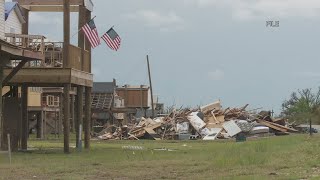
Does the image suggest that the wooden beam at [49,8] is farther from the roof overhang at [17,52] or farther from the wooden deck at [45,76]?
the roof overhang at [17,52]

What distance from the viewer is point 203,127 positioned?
54344mm

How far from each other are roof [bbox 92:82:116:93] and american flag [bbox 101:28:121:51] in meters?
37.3

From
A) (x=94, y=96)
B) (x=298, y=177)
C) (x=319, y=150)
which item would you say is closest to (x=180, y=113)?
(x=94, y=96)

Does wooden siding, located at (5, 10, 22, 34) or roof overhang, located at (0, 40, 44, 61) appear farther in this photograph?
wooden siding, located at (5, 10, 22, 34)

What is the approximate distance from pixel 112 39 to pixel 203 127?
24769 millimetres

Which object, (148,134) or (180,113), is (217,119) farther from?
(148,134)

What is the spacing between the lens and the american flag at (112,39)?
30869mm

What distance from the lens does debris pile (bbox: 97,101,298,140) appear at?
53003mm

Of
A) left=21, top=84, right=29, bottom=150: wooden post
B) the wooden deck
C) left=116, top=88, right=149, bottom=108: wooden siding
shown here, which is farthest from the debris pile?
the wooden deck

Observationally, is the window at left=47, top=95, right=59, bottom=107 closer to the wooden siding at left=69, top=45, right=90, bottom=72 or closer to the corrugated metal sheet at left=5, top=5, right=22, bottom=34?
the corrugated metal sheet at left=5, top=5, right=22, bottom=34

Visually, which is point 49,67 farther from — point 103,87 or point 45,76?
point 103,87

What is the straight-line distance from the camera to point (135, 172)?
53.6ft

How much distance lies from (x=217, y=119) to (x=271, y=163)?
132ft

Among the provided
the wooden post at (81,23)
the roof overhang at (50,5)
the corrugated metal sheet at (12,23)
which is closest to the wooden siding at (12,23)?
the corrugated metal sheet at (12,23)
